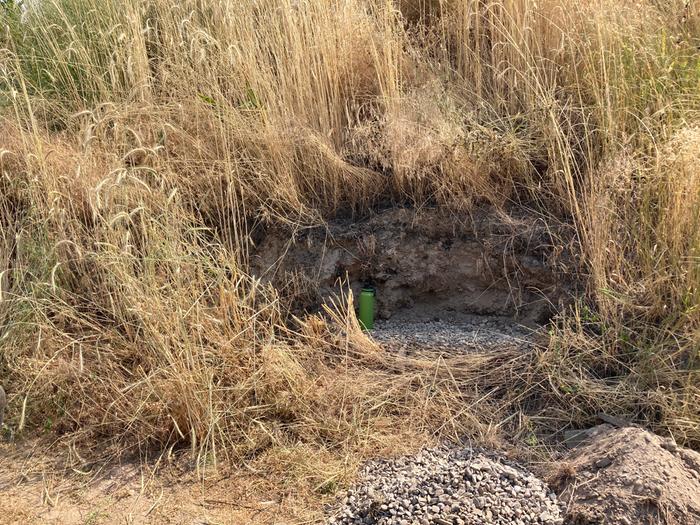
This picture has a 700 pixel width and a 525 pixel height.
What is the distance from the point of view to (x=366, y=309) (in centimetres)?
378

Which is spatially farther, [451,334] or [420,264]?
[420,264]

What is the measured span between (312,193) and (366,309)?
74cm

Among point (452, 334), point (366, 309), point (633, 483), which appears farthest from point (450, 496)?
point (366, 309)

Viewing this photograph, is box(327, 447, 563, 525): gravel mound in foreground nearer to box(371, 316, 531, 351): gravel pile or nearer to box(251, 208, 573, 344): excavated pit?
box(371, 316, 531, 351): gravel pile

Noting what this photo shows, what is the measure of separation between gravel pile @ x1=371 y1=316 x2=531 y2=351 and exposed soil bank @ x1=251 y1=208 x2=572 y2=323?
2.6 inches

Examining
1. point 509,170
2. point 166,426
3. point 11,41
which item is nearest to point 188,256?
point 166,426

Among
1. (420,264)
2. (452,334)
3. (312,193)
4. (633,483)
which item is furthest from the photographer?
(312,193)

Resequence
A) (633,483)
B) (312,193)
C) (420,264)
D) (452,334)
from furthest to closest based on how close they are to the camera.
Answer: (312,193), (420,264), (452,334), (633,483)

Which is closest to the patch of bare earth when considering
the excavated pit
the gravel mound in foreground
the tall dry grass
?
the gravel mound in foreground

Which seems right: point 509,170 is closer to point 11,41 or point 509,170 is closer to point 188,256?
point 188,256

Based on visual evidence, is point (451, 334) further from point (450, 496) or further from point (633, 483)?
point (633, 483)

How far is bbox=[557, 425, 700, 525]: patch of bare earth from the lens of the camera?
2412 mm

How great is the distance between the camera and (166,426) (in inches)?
117

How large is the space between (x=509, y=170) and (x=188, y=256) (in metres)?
1.75
